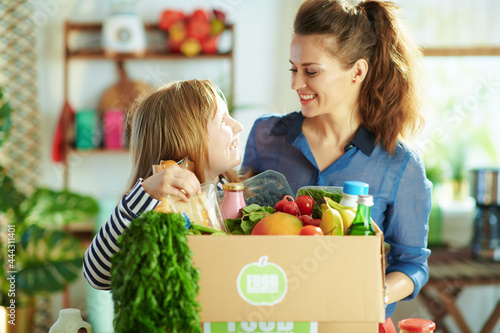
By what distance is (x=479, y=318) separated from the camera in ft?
11.7

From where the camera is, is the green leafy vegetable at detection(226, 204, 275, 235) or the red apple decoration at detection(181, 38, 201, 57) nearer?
the green leafy vegetable at detection(226, 204, 275, 235)

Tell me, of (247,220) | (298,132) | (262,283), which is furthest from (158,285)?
(298,132)

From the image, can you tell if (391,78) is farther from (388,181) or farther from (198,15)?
(198,15)

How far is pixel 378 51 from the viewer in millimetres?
1465

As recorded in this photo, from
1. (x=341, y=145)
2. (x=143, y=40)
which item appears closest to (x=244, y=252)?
(x=341, y=145)

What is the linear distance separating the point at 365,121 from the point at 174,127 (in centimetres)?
58

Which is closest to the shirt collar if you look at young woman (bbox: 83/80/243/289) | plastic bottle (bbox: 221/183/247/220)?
young woman (bbox: 83/80/243/289)

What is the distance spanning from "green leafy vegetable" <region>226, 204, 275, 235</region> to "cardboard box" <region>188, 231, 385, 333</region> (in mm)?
172

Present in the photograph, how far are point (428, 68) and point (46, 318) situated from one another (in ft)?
10.6

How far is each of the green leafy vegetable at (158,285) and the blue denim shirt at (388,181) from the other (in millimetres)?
728

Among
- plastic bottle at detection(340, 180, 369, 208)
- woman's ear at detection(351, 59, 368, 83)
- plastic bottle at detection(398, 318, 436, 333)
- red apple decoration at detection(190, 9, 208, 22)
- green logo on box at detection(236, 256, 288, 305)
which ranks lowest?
plastic bottle at detection(398, 318, 436, 333)

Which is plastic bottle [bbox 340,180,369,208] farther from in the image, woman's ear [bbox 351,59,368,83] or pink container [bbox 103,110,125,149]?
pink container [bbox 103,110,125,149]

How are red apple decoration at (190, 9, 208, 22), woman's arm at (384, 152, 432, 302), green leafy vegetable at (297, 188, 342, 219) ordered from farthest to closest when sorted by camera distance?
red apple decoration at (190, 9, 208, 22), woman's arm at (384, 152, 432, 302), green leafy vegetable at (297, 188, 342, 219)

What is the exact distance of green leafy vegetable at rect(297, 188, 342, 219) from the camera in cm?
105
